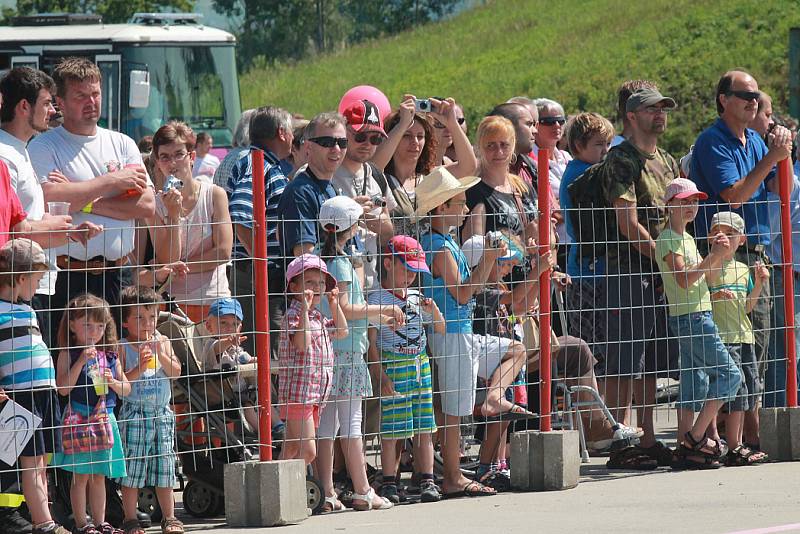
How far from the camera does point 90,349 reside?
21.6 ft

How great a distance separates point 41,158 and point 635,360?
12.3ft

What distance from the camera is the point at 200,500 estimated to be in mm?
7578

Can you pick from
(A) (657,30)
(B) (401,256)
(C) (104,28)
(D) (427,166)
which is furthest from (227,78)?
(A) (657,30)

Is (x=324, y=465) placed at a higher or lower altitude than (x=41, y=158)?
lower

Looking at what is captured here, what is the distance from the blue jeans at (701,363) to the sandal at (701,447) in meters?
0.18

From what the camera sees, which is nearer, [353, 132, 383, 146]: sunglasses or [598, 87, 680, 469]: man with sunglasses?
[353, 132, 383, 146]: sunglasses

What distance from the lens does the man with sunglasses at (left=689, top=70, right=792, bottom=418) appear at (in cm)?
898

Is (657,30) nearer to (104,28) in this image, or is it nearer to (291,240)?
(104,28)

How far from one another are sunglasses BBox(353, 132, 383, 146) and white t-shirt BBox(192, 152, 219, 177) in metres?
7.55

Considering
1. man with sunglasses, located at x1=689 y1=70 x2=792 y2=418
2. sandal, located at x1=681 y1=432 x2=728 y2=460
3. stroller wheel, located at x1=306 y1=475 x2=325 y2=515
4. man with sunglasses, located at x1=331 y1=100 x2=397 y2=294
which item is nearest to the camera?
stroller wheel, located at x1=306 y1=475 x2=325 y2=515

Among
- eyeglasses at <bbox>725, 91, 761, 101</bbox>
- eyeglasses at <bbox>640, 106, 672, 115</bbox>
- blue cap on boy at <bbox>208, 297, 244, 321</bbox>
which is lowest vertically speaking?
Result: blue cap on boy at <bbox>208, 297, 244, 321</bbox>

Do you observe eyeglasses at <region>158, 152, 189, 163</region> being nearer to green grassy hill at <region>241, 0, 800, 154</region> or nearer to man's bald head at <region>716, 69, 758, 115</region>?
man's bald head at <region>716, 69, 758, 115</region>

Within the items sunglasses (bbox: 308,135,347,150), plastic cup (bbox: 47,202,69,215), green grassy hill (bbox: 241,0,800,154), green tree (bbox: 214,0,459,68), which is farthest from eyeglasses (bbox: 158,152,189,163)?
green tree (bbox: 214,0,459,68)

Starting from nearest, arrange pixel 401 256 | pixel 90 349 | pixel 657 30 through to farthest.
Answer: pixel 90 349
pixel 401 256
pixel 657 30
